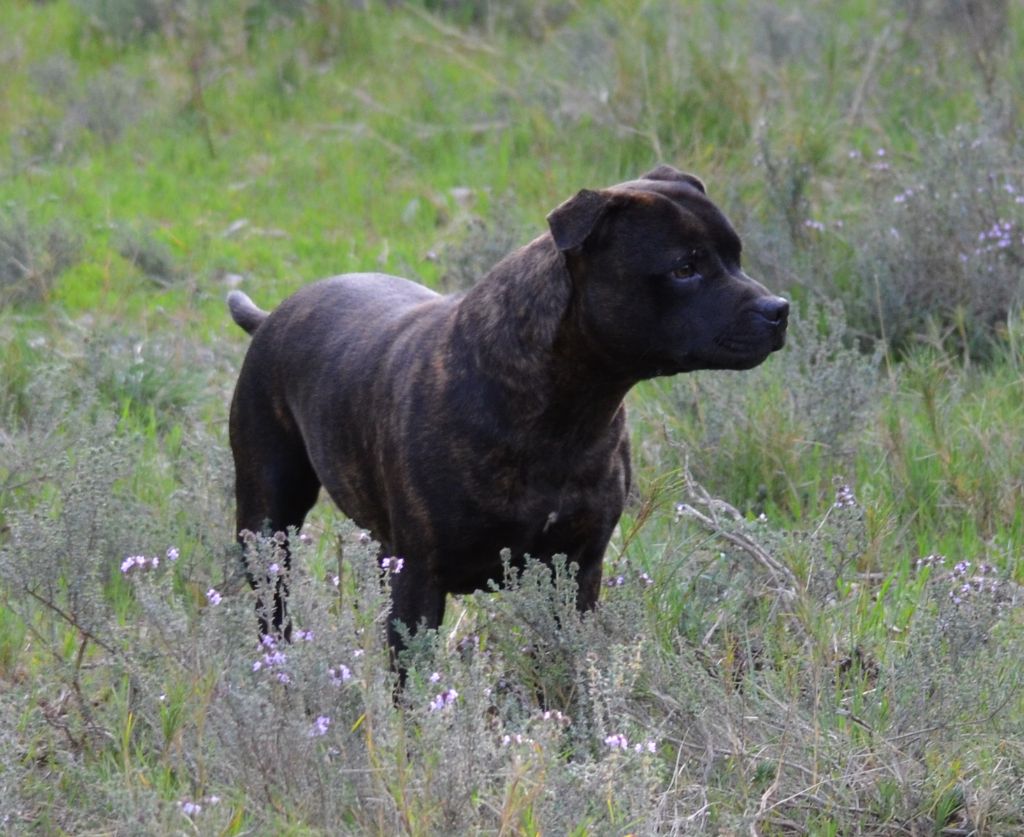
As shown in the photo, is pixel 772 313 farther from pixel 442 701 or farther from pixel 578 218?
pixel 442 701

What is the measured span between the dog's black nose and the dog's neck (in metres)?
0.38

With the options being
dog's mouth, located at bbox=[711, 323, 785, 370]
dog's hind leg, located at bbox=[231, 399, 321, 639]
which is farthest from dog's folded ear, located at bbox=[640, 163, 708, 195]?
dog's hind leg, located at bbox=[231, 399, 321, 639]

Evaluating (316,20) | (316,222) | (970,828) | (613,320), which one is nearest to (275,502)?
(613,320)

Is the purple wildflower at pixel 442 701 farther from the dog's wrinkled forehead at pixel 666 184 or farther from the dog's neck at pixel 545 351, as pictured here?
the dog's wrinkled forehead at pixel 666 184

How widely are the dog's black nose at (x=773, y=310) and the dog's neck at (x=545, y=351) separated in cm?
38

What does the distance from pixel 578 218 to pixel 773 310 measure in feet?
1.71

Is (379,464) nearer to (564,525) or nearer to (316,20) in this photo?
(564,525)

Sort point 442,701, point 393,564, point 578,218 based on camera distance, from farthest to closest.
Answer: point 393,564
point 578,218
point 442,701

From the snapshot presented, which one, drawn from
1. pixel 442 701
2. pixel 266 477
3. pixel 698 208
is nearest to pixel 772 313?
pixel 698 208

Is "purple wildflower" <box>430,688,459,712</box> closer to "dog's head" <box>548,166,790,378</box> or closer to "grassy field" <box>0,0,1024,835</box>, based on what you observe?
"grassy field" <box>0,0,1024,835</box>

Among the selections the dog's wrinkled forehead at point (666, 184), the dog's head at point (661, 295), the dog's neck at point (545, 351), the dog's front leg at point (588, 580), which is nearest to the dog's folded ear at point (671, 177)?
the dog's wrinkled forehead at point (666, 184)

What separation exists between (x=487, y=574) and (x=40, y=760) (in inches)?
45.7

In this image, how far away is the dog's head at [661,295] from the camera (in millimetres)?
3916

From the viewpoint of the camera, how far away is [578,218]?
3877mm
